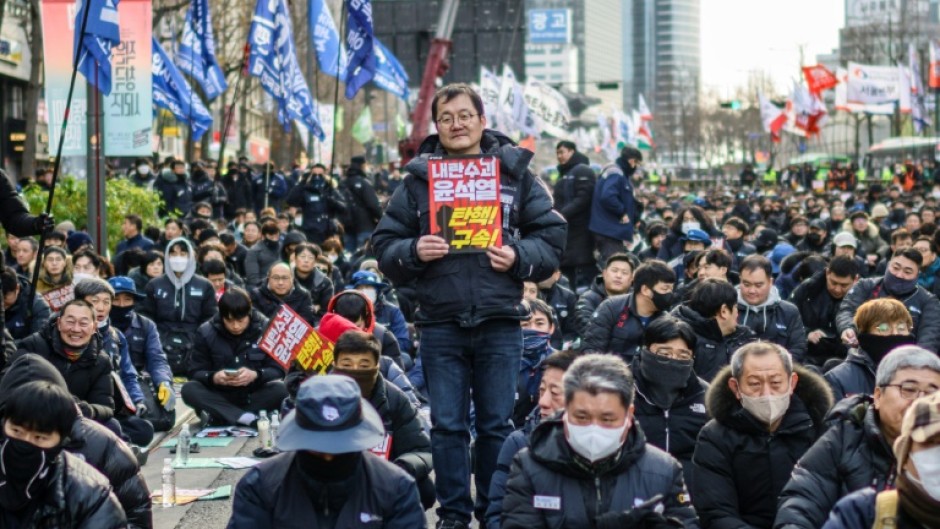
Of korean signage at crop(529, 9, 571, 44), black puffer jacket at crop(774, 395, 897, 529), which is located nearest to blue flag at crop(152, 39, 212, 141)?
black puffer jacket at crop(774, 395, 897, 529)

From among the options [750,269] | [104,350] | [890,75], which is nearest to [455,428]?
[104,350]

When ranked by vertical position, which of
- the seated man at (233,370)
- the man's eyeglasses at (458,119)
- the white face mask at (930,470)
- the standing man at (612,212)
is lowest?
the seated man at (233,370)

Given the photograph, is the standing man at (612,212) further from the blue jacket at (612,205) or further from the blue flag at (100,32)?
the blue flag at (100,32)

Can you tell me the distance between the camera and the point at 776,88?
110m

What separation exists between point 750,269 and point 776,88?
102254 mm

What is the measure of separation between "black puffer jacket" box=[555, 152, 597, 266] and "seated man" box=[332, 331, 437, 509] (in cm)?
978

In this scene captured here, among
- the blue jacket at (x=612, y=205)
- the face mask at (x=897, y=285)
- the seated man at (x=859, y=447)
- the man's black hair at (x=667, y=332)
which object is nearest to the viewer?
the seated man at (x=859, y=447)

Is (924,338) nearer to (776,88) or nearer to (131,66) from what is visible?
(131,66)

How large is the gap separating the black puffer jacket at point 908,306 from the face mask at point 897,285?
0.11 ft

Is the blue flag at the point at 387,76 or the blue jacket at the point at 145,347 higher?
the blue flag at the point at 387,76

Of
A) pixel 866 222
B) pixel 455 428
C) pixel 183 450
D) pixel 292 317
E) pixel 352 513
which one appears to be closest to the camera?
pixel 352 513

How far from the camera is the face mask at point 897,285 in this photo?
1212 cm

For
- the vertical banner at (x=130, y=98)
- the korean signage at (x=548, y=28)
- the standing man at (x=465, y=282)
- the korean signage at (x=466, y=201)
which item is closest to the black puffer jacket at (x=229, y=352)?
the vertical banner at (x=130, y=98)

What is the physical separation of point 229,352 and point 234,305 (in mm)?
508
